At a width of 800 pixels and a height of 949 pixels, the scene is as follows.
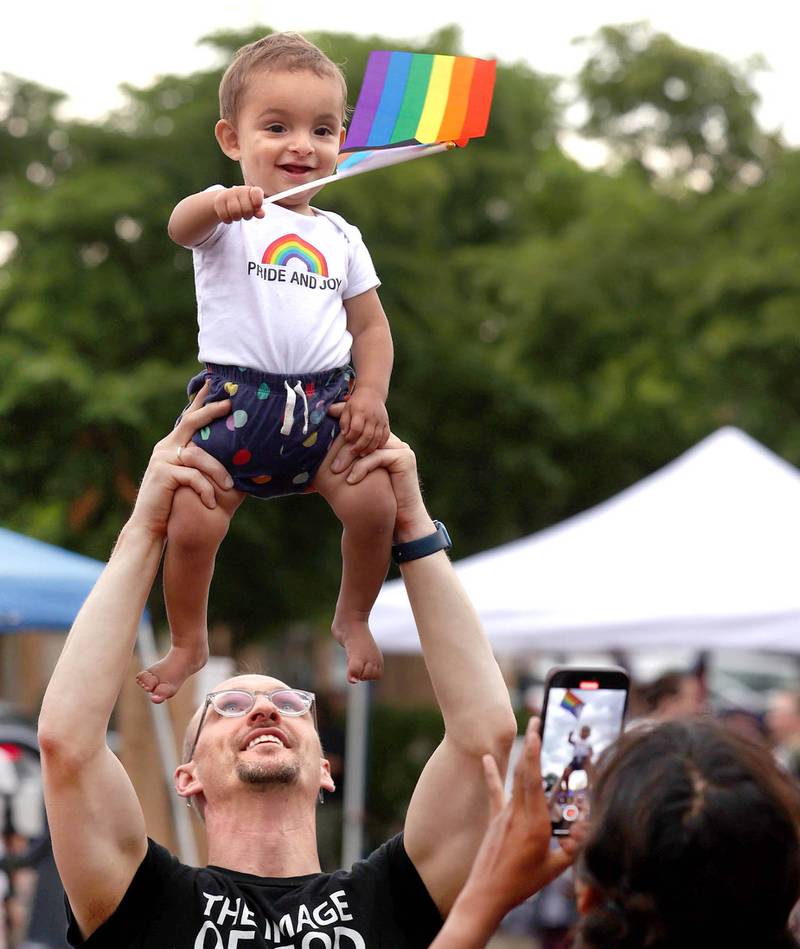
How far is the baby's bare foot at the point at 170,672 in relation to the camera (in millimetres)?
2686

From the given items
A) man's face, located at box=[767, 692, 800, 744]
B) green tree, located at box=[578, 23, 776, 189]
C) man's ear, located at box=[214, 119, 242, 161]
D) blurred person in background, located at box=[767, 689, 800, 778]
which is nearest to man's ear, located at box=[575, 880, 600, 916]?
man's ear, located at box=[214, 119, 242, 161]

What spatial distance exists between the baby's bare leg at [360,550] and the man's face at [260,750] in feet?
0.57

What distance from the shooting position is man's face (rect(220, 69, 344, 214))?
2648mm

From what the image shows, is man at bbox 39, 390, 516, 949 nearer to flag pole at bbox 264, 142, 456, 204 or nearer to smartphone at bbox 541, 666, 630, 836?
smartphone at bbox 541, 666, 630, 836

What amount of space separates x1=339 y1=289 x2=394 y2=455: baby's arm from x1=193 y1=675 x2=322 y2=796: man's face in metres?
0.56

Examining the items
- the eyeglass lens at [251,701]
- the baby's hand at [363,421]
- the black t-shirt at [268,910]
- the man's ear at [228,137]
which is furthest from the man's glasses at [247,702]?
the man's ear at [228,137]

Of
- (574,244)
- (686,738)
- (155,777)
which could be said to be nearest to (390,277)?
(574,244)

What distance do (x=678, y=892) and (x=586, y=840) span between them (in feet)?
0.45

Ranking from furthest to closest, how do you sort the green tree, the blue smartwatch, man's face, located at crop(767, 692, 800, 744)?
the green tree < man's face, located at crop(767, 692, 800, 744) < the blue smartwatch

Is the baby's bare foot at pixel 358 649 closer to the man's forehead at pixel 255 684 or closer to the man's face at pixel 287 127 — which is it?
the man's forehead at pixel 255 684

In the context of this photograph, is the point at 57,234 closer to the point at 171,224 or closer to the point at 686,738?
the point at 171,224

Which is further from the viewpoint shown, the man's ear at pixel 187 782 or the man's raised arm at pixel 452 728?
the man's ear at pixel 187 782

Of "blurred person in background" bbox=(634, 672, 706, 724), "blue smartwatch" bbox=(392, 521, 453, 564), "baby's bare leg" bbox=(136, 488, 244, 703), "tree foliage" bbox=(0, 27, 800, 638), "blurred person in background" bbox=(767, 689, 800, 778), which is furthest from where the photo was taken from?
"tree foliage" bbox=(0, 27, 800, 638)

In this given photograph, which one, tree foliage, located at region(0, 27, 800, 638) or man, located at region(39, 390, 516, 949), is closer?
man, located at region(39, 390, 516, 949)
